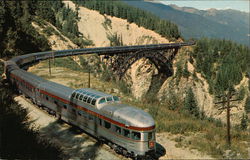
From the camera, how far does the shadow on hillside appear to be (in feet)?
60.2

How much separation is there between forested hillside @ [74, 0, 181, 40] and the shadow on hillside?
355 ft

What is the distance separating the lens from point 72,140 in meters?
20.6

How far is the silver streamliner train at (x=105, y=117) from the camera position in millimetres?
16406

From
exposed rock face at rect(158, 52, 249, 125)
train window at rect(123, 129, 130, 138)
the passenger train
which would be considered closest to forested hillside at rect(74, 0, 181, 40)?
exposed rock face at rect(158, 52, 249, 125)

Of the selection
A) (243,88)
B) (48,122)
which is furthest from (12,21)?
(243,88)

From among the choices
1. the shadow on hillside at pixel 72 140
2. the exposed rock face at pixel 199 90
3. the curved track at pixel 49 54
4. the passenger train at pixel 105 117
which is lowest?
the exposed rock face at pixel 199 90

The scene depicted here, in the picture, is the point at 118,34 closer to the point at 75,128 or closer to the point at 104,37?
the point at 104,37

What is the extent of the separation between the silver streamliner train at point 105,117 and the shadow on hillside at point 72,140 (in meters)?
0.83

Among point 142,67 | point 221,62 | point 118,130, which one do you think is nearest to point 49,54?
point 118,130

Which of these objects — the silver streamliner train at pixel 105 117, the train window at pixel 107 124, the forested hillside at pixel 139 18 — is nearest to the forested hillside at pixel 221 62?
the forested hillside at pixel 139 18

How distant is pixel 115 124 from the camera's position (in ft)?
57.0

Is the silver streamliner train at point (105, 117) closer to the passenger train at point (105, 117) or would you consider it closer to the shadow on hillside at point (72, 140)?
the passenger train at point (105, 117)

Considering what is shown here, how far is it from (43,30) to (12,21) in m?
20.9

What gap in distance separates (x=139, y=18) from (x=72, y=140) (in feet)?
410
